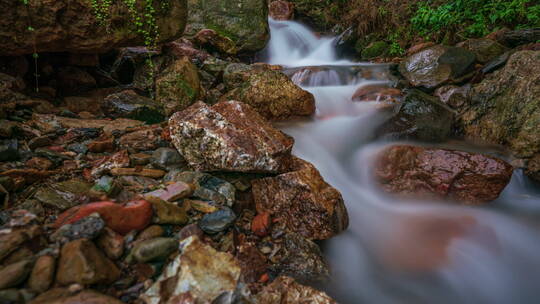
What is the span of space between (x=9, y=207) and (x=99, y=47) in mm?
2746

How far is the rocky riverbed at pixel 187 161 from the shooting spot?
4.77 ft

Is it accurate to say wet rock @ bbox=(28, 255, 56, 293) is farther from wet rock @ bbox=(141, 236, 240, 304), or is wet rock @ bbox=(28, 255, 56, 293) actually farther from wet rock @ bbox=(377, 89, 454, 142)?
wet rock @ bbox=(377, 89, 454, 142)

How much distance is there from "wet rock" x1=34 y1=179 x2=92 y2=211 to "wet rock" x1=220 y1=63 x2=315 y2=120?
8.37 feet

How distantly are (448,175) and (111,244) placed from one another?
339 cm

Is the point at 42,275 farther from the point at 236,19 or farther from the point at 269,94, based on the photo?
the point at 236,19

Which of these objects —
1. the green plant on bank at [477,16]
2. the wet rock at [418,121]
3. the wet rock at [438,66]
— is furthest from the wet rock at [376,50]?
the wet rock at [418,121]

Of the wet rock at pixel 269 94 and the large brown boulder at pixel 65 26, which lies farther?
the wet rock at pixel 269 94

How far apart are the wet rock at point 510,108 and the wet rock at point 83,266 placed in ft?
16.0

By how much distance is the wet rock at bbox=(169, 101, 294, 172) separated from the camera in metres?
2.47

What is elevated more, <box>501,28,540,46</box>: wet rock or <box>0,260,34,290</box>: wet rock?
<box>501,28,540,46</box>: wet rock

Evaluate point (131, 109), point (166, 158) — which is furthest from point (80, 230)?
point (131, 109)

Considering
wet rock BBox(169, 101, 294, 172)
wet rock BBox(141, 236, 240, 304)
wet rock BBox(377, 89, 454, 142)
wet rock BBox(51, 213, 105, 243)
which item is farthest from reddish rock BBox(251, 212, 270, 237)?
wet rock BBox(377, 89, 454, 142)

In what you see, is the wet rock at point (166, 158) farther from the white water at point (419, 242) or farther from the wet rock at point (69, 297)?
the white water at point (419, 242)

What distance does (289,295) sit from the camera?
174 cm
